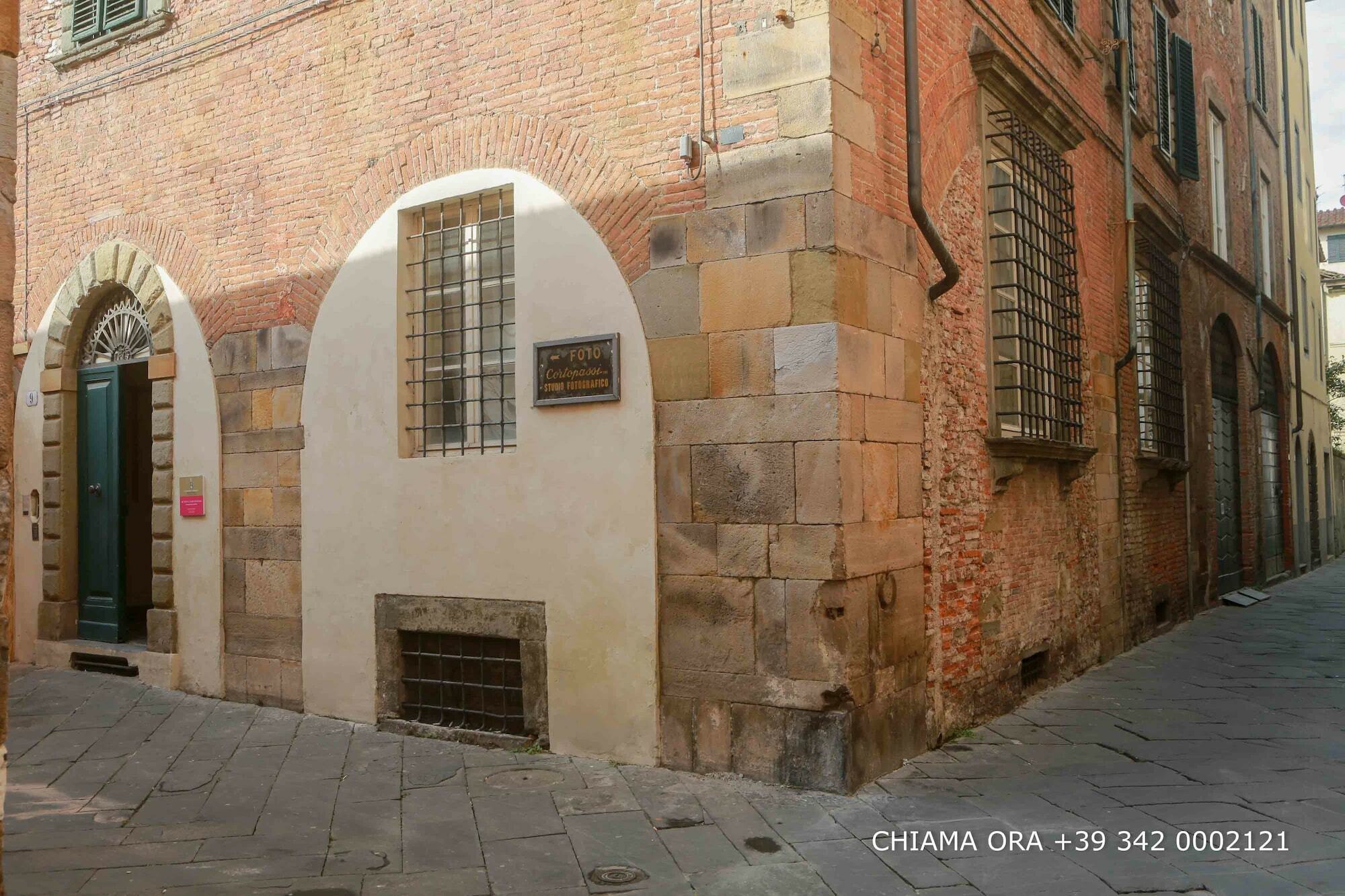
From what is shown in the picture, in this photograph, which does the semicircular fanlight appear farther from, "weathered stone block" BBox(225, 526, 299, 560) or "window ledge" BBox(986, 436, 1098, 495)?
"window ledge" BBox(986, 436, 1098, 495)

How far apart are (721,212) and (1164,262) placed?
25.8 feet

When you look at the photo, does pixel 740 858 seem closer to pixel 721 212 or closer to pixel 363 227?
pixel 721 212

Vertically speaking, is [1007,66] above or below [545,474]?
above

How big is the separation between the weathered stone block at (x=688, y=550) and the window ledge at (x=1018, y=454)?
2312 mm

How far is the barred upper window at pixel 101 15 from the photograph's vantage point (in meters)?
8.60

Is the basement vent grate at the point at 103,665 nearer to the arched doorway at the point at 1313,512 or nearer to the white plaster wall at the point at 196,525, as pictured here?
the white plaster wall at the point at 196,525

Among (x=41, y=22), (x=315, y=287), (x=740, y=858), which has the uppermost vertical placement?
(x=41, y=22)

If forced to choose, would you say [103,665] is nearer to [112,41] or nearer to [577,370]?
[112,41]

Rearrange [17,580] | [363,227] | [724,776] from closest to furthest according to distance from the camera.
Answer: [724,776], [363,227], [17,580]

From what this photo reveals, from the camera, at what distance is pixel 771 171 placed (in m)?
5.54

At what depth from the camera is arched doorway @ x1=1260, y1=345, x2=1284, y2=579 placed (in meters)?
16.0

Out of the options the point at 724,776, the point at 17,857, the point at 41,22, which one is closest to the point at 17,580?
the point at 41,22

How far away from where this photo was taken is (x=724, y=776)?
551 centimetres

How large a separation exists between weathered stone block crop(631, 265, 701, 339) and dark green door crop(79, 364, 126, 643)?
523cm
